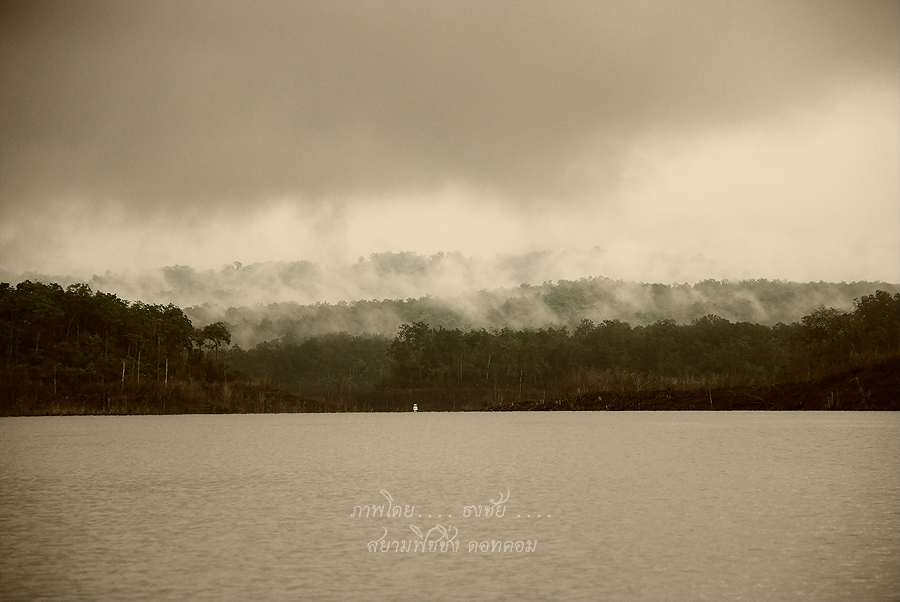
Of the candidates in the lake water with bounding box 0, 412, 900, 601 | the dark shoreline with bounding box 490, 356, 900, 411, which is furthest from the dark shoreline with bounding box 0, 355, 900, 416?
the lake water with bounding box 0, 412, 900, 601

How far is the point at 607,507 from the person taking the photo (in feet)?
69.6

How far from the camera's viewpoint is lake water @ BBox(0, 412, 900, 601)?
42.5 feet

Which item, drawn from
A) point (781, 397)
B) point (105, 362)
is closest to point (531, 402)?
point (781, 397)

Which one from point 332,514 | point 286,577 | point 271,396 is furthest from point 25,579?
point 271,396

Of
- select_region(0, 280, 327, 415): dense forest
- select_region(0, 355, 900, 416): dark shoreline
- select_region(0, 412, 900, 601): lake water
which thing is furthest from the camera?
select_region(0, 280, 327, 415): dense forest

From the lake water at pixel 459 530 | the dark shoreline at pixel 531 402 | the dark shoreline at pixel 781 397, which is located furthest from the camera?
the dark shoreline at pixel 531 402

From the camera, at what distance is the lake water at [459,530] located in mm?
12953

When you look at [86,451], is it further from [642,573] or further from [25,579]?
[642,573]

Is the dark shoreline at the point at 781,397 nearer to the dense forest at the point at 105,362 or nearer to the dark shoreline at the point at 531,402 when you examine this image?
the dark shoreline at the point at 531,402

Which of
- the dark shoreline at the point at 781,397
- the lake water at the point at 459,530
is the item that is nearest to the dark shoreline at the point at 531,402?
the dark shoreline at the point at 781,397

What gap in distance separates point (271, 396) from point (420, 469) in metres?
139

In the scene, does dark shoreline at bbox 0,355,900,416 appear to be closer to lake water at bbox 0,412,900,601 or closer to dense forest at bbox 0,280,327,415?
dense forest at bbox 0,280,327,415

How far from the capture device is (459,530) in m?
18.0

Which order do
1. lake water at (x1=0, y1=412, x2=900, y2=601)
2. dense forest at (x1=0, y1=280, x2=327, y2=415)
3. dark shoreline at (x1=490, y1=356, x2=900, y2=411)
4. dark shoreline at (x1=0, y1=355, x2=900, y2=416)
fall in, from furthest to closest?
dense forest at (x1=0, y1=280, x2=327, y2=415) < dark shoreline at (x1=0, y1=355, x2=900, y2=416) < dark shoreline at (x1=490, y1=356, x2=900, y2=411) < lake water at (x1=0, y1=412, x2=900, y2=601)
